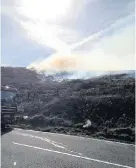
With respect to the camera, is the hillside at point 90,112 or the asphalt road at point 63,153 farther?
the hillside at point 90,112

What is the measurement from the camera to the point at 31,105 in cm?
2792

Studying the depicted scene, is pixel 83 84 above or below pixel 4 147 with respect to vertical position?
above

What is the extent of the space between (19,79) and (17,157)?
125 ft

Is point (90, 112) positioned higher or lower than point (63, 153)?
higher

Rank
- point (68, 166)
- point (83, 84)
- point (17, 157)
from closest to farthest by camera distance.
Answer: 1. point (68, 166)
2. point (17, 157)
3. point (83, 84)

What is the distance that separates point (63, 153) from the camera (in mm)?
10328

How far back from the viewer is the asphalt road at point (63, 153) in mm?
8773

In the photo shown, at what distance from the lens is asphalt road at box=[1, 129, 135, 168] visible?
8773 mm

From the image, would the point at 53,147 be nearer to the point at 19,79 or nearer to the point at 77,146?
the point at 77,146

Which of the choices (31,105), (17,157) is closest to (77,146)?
(17,157)

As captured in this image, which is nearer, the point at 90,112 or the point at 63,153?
the point at 63,153

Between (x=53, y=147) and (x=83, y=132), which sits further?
(x=83, y=132)

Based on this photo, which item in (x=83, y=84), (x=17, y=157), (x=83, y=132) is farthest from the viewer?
(x=83, y=84)

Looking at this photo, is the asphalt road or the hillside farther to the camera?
the hillside
